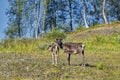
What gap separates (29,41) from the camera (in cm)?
4725

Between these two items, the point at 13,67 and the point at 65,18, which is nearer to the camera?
the point at 13,67

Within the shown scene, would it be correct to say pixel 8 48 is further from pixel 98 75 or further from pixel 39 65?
pixel 98 75

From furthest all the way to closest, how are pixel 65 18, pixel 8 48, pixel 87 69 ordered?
pixel 65 18 < pixel 8 48 < pixel 87 69

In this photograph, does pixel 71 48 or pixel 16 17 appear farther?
pixel 16 17

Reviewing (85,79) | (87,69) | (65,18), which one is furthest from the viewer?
(65,18)

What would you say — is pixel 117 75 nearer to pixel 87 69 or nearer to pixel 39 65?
pixel 87 69

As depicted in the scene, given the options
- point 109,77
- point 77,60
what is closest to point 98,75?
point 109,77

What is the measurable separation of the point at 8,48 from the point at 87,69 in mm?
17564

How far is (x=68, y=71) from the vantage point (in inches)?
953

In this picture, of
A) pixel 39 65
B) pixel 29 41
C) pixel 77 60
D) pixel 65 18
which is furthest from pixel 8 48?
pixel 65 18

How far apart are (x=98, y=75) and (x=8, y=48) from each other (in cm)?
1947

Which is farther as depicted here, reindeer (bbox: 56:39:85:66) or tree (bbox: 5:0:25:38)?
tree (bbox: 5:0:25:38)

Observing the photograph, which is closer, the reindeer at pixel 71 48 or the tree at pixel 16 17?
the reindeer at pixel 71 48

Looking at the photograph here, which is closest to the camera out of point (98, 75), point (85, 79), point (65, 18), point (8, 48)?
point (85, 79)
